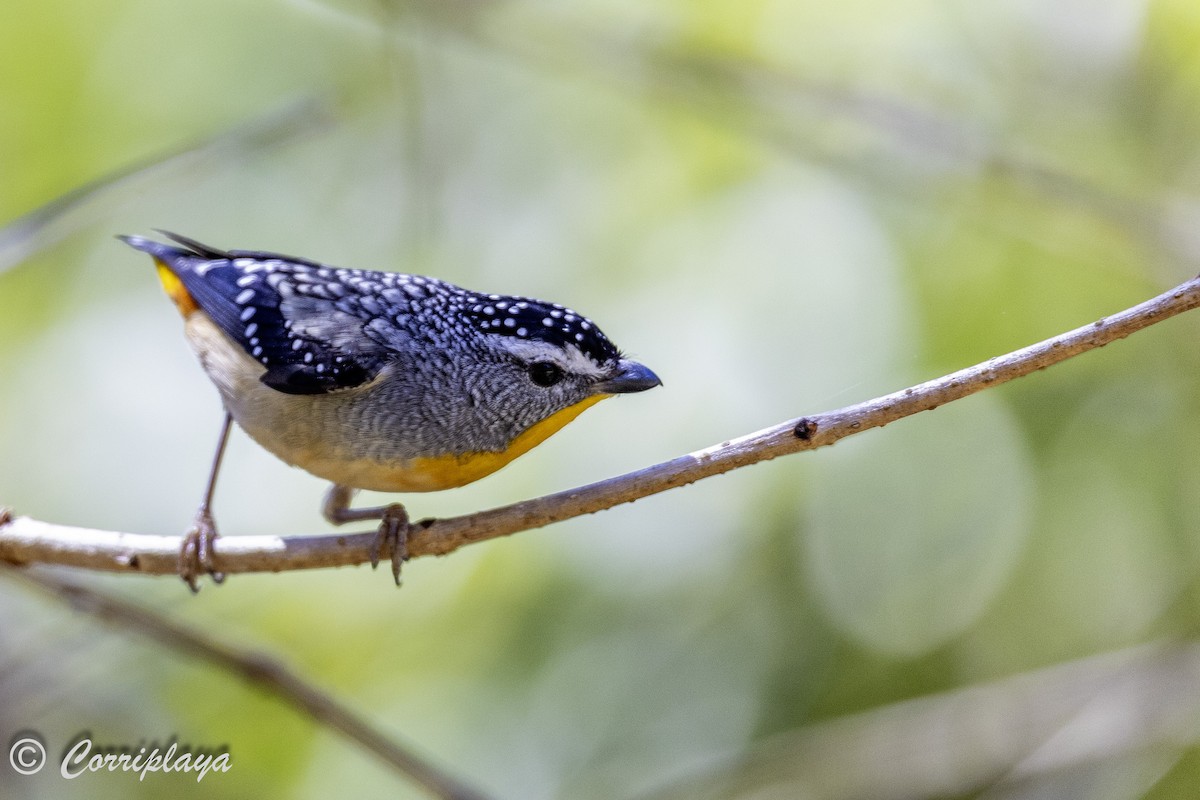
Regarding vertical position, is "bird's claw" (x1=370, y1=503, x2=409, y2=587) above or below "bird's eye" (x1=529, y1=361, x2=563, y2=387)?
below

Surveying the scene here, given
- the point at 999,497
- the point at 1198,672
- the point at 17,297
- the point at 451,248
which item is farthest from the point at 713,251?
the point at 17,297

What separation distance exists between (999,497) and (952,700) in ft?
4.13

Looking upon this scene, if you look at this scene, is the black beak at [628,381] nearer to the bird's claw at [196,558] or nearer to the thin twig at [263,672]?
the thin twig at [263,672]

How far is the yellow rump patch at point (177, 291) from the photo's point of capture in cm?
505

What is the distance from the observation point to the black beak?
4145 millimetres

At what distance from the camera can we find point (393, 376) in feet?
14.6

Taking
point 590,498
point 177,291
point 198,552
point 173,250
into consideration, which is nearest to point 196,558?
point 198,552

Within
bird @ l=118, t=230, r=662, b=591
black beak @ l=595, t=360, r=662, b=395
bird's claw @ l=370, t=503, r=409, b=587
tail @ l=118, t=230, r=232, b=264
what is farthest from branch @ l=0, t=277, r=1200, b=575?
tail @ l=118, t=230, r=232, b=264

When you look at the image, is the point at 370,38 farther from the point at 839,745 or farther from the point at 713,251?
the point at 839,745

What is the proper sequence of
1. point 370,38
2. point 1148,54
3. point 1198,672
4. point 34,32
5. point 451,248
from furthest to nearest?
point 370,38 < point 451,248 < point 34,32 < point 1148,54 < point 1198,672

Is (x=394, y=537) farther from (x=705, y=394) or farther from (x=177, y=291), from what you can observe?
(x=705, y=394)

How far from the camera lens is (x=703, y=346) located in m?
6.59

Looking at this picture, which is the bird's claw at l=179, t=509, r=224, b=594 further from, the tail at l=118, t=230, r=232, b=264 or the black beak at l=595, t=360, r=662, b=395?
the black beak at l=595, t=360, r=662, b=395

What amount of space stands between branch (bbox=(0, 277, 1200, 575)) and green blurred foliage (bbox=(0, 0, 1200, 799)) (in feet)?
3.85
